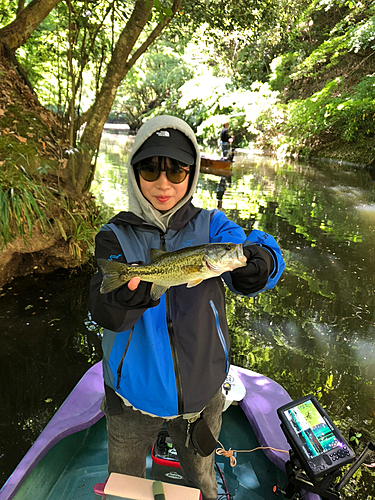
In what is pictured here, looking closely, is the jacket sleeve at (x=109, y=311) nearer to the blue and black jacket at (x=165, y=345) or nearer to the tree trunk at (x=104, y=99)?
the blue and black jacket at (x=165, y=345)

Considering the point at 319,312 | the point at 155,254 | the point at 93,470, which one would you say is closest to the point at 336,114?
the point at 319,312

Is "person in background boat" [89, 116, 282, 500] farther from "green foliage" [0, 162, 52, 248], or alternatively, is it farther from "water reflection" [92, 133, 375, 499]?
"green foliage" [0, 162, 52, 248]

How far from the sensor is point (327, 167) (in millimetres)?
21203

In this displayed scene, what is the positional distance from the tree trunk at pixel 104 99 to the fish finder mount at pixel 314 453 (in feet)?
18.1

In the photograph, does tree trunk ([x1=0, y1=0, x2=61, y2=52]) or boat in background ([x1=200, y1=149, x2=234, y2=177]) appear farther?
boat in background ([x1=200, y1=149, x2=234, y2=177])

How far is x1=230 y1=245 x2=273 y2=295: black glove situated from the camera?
1.61 m

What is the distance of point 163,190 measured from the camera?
1.79 metres

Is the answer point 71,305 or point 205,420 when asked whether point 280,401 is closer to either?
point 205,420

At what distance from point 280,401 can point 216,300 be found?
183cm

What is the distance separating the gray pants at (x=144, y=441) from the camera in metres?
1.78

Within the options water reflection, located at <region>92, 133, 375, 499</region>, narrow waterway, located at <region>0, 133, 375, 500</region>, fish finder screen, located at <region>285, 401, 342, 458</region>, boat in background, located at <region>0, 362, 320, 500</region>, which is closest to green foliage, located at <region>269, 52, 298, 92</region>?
water reflection, located at <region>92, 133, 375, 499</region>

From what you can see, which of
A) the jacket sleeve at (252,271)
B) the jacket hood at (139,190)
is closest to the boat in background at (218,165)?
the jacket hood at (139,190)

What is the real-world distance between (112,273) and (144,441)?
101cm

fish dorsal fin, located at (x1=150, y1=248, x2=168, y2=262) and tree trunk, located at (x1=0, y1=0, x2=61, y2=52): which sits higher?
tree trunk, located at (x1=0, y1=0, x2=61, y2=52)
